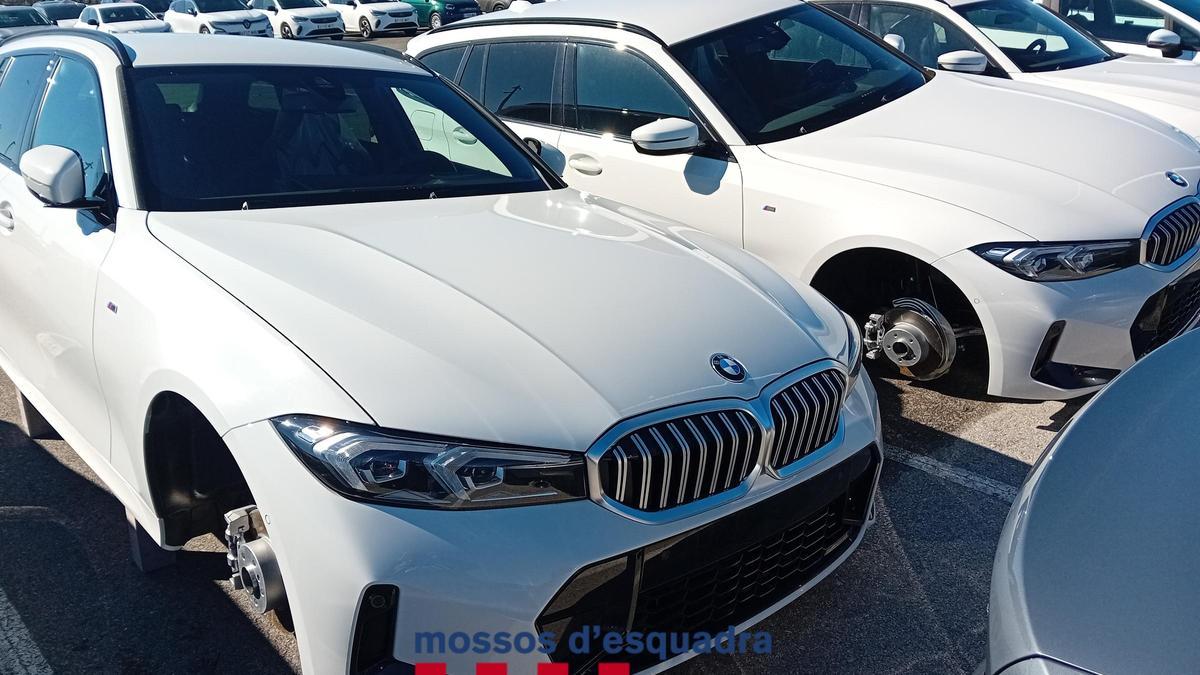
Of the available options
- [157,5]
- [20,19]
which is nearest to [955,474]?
[20,19]

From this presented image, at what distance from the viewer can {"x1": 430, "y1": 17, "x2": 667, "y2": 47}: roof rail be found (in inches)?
193

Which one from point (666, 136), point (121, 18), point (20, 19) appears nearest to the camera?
point (666, 136)

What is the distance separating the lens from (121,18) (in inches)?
861

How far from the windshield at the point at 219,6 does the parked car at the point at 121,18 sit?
1101 millimetres

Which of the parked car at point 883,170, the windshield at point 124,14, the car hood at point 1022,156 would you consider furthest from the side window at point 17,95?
the windshield at point 124,14

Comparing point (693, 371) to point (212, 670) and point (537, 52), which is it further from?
point (537, 52)

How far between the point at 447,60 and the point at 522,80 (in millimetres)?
666

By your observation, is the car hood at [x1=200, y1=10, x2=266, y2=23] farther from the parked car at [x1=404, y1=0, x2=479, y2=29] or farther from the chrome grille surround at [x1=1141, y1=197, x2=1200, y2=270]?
the chrome grille surround at [x1=1141, y1=197, x2=1200, y2=270]

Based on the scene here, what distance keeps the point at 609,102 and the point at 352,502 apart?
134 inches

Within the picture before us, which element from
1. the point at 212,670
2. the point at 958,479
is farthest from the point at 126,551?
the point at 958,479

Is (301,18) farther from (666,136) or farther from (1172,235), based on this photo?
(1172,235)

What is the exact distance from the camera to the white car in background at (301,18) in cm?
2380

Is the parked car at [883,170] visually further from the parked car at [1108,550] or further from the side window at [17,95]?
the side window at [17,95]

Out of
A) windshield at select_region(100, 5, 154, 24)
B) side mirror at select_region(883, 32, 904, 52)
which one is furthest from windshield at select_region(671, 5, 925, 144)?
windshield at select_region(100, 5, 154, 24)
